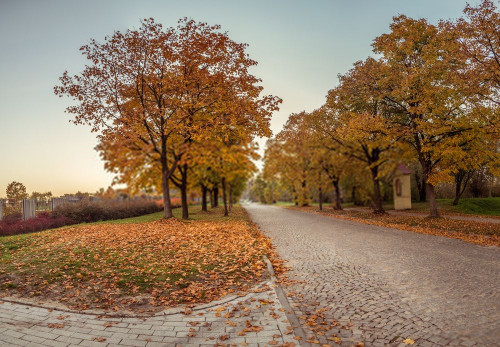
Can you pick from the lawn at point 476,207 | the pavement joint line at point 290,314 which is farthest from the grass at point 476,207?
the pavement joint line at point 290,314

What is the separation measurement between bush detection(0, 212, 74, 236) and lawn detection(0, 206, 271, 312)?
21.2 ft

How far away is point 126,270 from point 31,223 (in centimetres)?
1362

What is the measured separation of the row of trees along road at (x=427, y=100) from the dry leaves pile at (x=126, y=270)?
1209cm

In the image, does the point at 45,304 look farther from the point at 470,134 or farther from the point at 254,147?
the point at 470,134

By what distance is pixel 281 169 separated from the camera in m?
39.6

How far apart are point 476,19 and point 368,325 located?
46.8 ft

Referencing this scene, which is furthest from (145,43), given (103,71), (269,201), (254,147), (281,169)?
(269,201)

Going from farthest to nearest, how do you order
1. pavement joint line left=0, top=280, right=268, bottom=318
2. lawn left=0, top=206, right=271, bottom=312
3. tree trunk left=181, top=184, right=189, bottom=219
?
tree trunk left=181, top=184, right=189, bottom=219, lawn left=0, top=206, right=271, bottom=312, pavement joint line left=0, top=280, right=268, bottom=318

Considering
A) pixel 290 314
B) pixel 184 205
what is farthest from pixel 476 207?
pixel 290 314

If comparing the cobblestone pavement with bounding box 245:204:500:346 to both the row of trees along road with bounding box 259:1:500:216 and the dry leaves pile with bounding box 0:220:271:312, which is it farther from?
the row of trees along road with bounding box 259:1:500:216

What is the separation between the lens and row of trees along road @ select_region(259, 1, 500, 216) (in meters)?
13.1

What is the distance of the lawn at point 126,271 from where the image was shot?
19.1 feet

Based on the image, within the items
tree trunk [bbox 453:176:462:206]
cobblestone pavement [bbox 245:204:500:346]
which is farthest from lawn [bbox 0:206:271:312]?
tree trunk [bbox 453:176:462:206]

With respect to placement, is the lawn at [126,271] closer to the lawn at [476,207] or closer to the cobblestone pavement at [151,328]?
the cobblestone pavement at [151,328]
